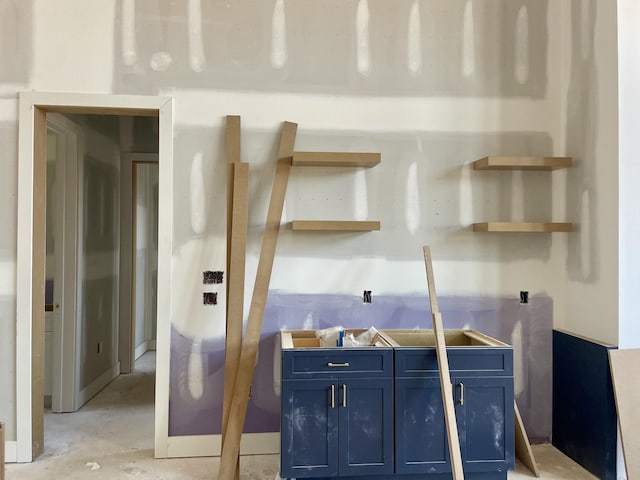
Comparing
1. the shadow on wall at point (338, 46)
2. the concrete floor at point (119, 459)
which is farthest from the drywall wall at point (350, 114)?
the concrete floor at point (119, 459)

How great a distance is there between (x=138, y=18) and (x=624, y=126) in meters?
3.06

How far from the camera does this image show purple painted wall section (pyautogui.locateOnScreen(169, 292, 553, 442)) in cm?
310

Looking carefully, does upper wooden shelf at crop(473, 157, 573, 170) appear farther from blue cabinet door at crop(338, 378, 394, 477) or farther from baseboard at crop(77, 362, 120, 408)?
baseboard at crop(77, 362, 120, 408)

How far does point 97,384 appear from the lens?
4281 millimetres

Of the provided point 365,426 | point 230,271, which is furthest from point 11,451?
point 365,426

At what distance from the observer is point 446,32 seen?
3.27m

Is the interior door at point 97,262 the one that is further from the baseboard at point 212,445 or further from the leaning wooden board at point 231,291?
the leaning wooden board at point 231,291

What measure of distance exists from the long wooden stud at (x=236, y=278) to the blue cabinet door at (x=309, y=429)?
512 millimetres

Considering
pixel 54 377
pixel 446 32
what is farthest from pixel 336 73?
pixel 54 377

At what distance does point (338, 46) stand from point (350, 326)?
1.88 metres

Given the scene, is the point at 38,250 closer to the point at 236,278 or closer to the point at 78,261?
the point at 78,261

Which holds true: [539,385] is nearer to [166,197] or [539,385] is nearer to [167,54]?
[166,197]

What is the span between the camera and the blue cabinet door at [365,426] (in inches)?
102

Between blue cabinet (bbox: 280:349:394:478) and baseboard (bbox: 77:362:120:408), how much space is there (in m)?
2.25
